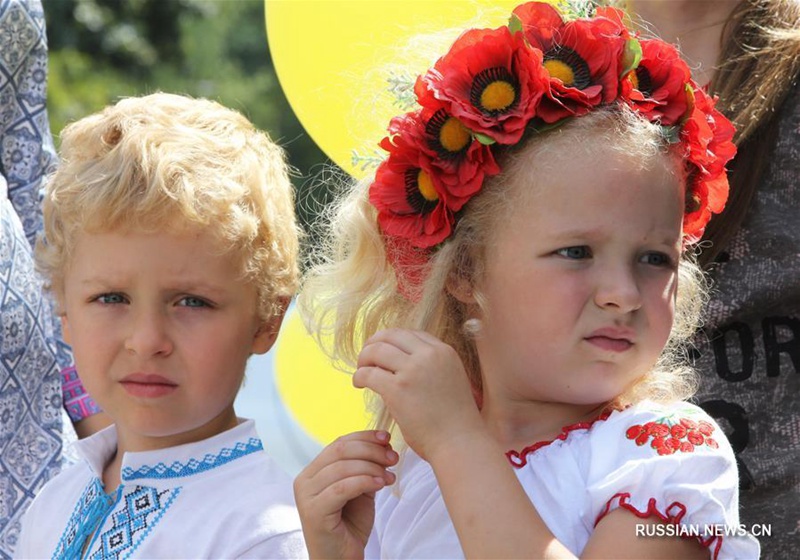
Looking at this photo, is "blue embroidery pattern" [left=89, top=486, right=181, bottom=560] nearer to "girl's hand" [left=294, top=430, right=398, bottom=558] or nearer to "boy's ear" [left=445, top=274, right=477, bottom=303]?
"girl's hand" [left=294, top=430, right=398, bottom=558]

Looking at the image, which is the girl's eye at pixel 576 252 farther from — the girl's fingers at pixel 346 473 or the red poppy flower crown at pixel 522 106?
the girl's fingers at pixel 346 473

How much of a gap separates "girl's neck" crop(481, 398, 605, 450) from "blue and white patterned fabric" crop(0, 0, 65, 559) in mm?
1068

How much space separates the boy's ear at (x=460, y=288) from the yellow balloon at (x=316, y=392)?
2.88ft

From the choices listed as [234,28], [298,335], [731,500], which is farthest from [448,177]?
[234,28]

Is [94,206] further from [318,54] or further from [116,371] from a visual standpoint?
[318,54]

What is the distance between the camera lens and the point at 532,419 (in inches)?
80.6

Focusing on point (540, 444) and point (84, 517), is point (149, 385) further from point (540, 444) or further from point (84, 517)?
point (540, 444)

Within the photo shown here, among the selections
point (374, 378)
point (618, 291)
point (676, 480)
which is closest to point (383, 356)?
point (374, 378)

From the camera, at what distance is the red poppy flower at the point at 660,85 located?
2.00m

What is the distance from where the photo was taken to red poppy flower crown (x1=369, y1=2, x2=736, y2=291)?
198cm

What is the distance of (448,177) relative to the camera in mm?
2035

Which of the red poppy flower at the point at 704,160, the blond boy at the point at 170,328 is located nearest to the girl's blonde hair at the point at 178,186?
the blond boy at the point at 170,328

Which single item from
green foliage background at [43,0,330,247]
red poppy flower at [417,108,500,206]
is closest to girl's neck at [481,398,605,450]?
red poppy flower at [417,108,500,206]

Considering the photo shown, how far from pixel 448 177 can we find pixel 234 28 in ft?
48.5
